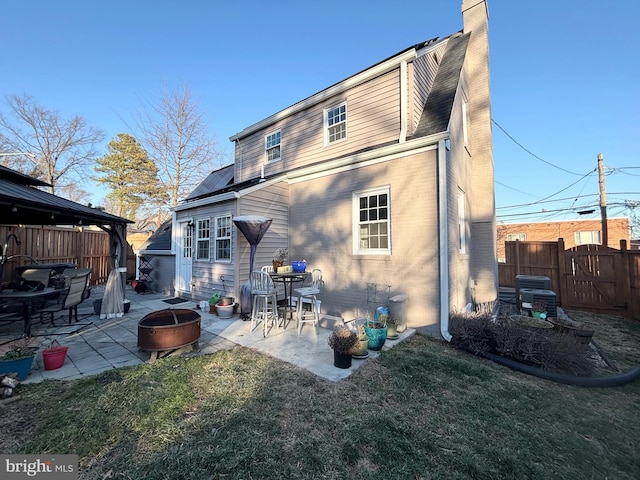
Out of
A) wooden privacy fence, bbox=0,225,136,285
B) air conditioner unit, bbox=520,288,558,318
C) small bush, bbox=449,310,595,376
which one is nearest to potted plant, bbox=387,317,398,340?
small bush, bbox=449,310,595,376

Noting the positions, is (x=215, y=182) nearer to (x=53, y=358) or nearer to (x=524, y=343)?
(x=53, y=358)

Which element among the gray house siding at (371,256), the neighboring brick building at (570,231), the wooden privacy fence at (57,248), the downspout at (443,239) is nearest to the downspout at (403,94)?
the gray house siding at (371,256)

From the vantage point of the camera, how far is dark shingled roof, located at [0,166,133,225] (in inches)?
209

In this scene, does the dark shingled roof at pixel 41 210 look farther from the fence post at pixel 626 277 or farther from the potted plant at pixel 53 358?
the fence post at pixel 626 277

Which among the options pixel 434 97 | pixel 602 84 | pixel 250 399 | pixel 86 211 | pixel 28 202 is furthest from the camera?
pixel 602 84

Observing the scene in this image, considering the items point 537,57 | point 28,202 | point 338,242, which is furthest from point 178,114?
point 537,57

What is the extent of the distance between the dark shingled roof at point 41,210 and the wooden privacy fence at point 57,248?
0.95 m

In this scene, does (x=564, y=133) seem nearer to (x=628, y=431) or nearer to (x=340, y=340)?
(x=628, y=431)

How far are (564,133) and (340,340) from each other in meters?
18.7

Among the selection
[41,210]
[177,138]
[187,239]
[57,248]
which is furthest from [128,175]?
[41,210]

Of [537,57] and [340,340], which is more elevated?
[537,57]

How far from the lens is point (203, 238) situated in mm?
8539

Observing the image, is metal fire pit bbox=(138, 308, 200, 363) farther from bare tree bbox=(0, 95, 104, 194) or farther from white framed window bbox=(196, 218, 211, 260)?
bare tree bbox=(0, 95, 104, 194)

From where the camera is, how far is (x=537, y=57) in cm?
1082
